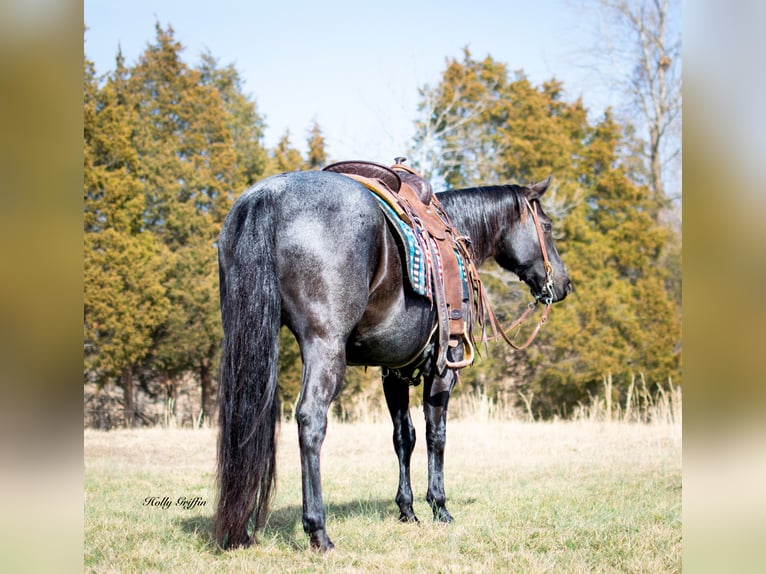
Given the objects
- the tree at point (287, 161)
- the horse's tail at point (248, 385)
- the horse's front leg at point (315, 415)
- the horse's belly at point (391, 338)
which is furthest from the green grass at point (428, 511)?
the tree at point (287, 161)

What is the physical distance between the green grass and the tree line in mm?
2593

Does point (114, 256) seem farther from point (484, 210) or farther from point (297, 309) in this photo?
point (297, 309)

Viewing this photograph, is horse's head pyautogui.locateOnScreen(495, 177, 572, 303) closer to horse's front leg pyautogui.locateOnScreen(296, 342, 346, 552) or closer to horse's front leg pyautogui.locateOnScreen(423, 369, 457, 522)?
horse's front leg pyautogui.locateOnScreen(423, 369, 457, 522)

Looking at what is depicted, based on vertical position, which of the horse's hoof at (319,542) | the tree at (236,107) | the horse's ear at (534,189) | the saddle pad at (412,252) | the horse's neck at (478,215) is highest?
the tree at (236,107)

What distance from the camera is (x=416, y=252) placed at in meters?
3.95

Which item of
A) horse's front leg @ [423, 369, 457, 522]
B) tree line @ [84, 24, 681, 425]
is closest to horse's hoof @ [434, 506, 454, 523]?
horse's front leg @ [423, 369, 457, 522]

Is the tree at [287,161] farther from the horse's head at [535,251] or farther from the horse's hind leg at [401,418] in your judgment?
the horse's hind leg at [401,418]

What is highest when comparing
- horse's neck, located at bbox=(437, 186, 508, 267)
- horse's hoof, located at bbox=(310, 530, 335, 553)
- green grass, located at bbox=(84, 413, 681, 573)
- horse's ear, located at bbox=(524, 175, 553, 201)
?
horse's ear, located at bbox=(524, 175, 553, 201)

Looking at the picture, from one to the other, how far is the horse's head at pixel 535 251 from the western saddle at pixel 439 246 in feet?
2.30

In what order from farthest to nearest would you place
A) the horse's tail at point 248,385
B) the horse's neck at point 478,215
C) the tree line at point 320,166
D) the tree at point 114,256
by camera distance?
1. the tree line at point 320,166
2. the tree at point 114,256
3. the horse's neck at point 478,215
4. the horse's tail at point 248,385

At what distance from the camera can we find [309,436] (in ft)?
11.1

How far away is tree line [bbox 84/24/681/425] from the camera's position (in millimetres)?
11414

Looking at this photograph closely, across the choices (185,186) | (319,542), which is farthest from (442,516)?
(185,186)

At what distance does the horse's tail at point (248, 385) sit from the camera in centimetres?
328
